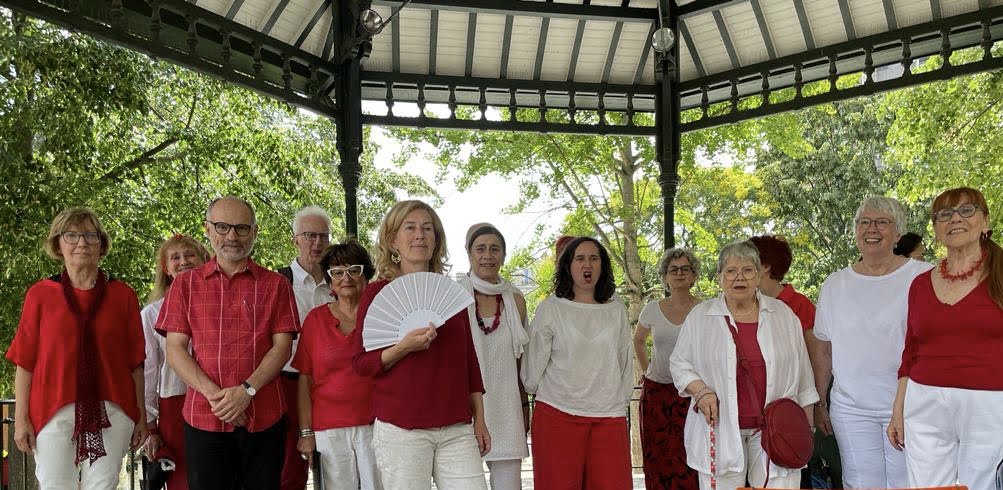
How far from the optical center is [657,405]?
4.96 m

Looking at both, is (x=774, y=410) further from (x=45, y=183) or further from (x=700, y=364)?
(x=45, y=183)

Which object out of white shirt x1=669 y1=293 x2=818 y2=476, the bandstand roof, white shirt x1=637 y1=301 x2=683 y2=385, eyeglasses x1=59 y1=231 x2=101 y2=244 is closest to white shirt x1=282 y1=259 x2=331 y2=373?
eyeglasses x1=59 y1=231 x2=101 y2=244

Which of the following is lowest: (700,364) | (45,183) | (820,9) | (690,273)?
(700,364)

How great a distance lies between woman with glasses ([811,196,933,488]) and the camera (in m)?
3.77

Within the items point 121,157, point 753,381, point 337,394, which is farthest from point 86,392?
point 121,157

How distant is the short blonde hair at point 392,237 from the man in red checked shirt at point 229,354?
0.56 meters

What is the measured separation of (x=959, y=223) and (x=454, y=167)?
1340 cm

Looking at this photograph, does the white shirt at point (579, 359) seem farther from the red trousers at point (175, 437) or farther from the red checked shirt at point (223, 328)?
the red trousers at point (175, 437)

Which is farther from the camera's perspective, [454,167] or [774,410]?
[454,167]

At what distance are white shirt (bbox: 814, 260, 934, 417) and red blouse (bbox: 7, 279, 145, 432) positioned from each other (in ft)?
9.89

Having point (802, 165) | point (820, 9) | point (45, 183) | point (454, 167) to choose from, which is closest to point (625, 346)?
point (820, 9)

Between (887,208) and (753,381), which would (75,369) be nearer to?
(753,381)

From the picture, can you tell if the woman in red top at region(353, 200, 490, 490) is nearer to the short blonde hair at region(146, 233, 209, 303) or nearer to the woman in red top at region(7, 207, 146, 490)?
the woman in red top at region(7, 207, 146, 490)

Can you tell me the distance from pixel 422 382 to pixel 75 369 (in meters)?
1.51
